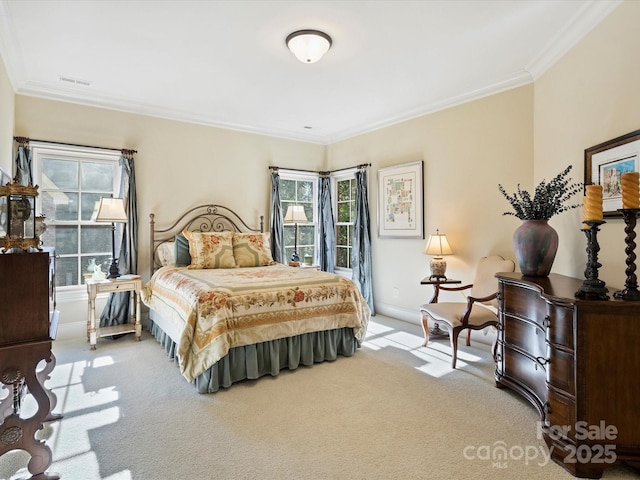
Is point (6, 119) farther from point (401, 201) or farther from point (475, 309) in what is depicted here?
point (475, 309)

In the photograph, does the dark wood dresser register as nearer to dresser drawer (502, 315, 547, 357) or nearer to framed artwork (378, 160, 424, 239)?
dresser drawer (502, 315, 547, 357)

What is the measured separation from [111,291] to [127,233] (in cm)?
78

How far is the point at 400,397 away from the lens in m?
2.72

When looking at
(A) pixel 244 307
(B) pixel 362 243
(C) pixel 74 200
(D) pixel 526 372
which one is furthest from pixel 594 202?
(C) pixel 74 200

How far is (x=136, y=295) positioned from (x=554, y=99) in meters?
4.73

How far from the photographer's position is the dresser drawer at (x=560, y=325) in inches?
77.4

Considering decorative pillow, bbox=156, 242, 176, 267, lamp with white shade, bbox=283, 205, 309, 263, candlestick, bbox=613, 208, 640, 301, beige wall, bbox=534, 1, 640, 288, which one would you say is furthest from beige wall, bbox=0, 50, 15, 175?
beige wall, bbox=534, 1, 640, 288

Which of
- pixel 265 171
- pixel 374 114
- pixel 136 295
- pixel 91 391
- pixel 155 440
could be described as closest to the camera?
pixel 155 440

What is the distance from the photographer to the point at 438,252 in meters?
4.11

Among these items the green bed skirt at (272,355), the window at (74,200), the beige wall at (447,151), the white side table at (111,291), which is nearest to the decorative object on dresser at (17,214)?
the green bed skirt at (272,355)

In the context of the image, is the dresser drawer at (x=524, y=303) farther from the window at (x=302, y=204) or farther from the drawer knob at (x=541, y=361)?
the window at (x=302, y=204)

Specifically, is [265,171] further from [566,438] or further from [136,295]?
[566,438]

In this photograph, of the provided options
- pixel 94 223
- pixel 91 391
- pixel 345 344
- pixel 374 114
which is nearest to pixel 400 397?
pixel 345 344

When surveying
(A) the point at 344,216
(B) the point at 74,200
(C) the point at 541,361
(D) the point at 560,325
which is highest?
(B) the point at 74,200
